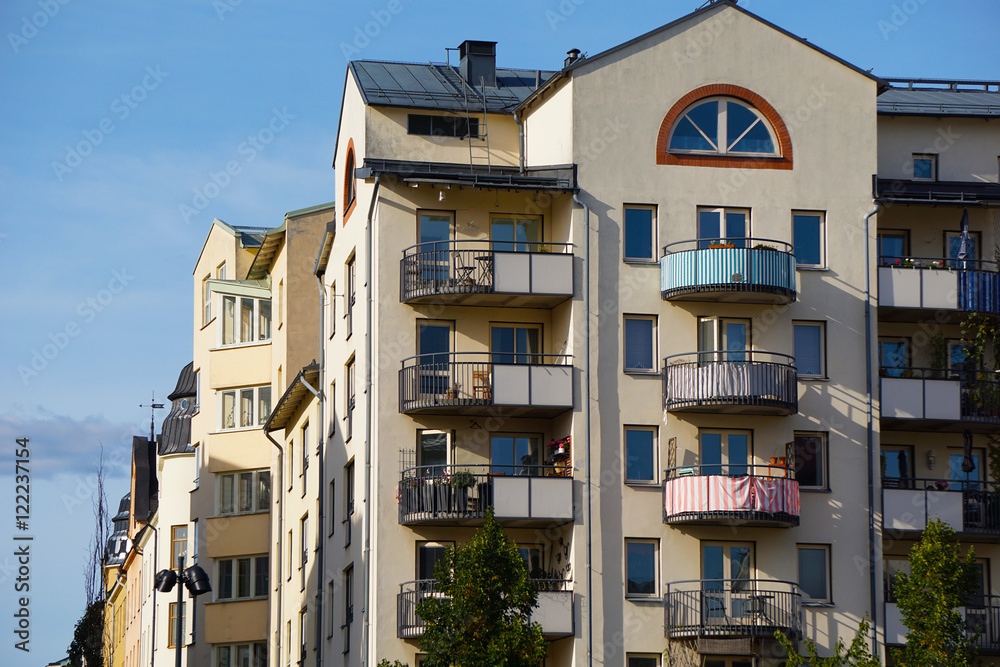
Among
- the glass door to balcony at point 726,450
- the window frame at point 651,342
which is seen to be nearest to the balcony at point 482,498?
the window frame at point 651,342

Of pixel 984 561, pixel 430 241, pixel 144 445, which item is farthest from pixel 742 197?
pixel 144 445

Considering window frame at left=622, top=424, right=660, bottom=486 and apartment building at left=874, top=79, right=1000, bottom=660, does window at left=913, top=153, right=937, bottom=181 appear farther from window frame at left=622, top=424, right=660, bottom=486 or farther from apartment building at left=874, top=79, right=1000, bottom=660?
window frame at left=622, top=424, right=660, bottom=486

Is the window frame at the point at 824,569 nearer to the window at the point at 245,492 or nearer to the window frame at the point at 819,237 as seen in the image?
the window frame at the point at 819,237

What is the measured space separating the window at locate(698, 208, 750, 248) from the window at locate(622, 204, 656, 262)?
1341mm

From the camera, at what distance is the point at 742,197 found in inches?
1832

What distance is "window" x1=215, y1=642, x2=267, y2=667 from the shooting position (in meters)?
63.2

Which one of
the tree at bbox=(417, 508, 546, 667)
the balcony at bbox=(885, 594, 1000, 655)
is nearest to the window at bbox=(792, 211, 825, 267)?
the balcony at bbox=(885, 594, 1000, 655)

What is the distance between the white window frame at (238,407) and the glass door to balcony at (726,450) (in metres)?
23.5

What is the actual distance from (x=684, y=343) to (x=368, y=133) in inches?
446

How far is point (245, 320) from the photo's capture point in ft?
213

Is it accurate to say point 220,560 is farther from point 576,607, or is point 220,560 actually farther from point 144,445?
point 144,445

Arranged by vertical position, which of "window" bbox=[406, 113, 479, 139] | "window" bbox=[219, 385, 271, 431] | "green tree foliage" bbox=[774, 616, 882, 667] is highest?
"window" bbox=[406, 113, 479, 139]

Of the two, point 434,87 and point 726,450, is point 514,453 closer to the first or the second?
point 726,450

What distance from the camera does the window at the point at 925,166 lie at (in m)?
50.6
